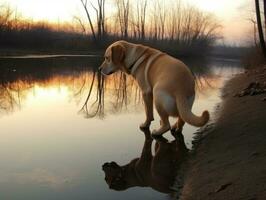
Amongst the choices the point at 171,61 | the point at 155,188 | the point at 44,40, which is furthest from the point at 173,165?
the point at 44,40

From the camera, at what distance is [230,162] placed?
6.03 metres

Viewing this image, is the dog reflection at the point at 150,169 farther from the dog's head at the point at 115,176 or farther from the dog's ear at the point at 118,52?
the dog's ear at the point at 118,52

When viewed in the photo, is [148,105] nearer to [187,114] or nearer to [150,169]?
[187,114]

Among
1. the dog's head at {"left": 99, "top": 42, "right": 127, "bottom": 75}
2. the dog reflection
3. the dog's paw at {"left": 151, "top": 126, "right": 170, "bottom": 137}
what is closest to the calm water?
the dog reflection

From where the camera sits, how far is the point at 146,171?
6391mm

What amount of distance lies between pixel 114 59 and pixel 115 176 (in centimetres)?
330

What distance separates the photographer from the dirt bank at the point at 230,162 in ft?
16.3

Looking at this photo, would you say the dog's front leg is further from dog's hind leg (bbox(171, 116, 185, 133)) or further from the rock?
the rock

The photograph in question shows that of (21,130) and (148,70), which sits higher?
(148,70)

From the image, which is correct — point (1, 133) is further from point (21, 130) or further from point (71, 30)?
point (71, 30)

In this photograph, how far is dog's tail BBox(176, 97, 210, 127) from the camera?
6887 millimetres

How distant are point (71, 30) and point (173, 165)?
8502 centimetres

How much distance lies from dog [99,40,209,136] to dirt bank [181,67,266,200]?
23.6 inches

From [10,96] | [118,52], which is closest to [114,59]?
[118,52]
